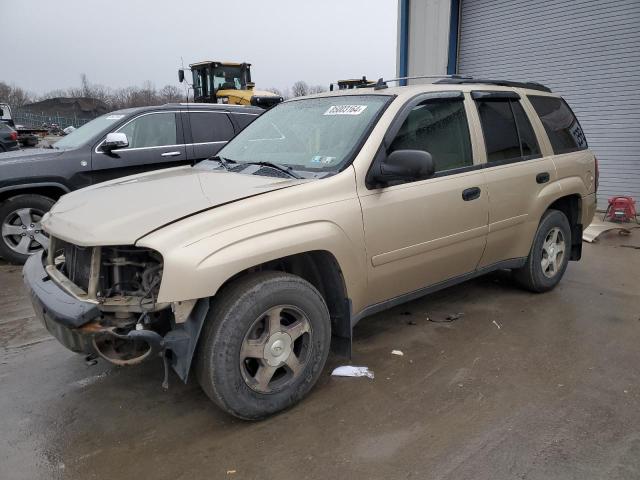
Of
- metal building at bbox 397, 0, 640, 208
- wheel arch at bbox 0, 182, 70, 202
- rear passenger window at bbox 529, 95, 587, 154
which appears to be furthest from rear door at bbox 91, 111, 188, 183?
metal building at bbox 397, 0, 640, 208

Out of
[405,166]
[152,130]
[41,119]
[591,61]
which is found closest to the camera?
[405,166]

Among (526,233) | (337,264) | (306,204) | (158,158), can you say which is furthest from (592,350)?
(158,158)

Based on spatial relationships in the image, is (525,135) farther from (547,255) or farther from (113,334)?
(113,334)

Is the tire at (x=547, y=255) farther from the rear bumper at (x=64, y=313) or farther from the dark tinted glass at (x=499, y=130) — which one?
the rear bumper at (x=64, y=313)

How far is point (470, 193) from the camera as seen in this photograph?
3.65 m

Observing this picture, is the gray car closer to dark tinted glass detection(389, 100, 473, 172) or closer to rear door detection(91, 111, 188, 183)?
rear door detection(91, 111, 188, 183)

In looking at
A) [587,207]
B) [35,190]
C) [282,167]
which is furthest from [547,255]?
[35,190]

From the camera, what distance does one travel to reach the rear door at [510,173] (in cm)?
391

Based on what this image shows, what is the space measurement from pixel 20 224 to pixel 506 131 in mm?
5473

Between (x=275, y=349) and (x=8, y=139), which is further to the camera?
(x=8, y=139)

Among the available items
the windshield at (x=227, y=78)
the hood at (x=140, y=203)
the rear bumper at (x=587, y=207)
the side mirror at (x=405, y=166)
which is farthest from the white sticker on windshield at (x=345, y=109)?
the windshield at (x=227, y=78)

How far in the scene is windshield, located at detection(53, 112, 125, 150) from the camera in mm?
6411

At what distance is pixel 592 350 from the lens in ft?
11.8

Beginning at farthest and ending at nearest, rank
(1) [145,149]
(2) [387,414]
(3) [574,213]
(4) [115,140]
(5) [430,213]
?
(1) [145,149]
(4) [115,140]
(3) [574,213]
(5) [430,213]
(2) [387,414]
